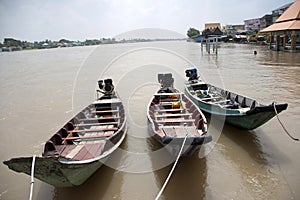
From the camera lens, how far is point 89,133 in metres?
6.31

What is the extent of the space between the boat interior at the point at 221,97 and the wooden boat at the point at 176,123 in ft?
3.24

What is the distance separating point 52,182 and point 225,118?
5.40 m

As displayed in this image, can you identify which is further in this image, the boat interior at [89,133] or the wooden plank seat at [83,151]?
the boat interior at [89,133]

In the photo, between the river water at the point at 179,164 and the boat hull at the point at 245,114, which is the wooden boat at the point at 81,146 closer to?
the river water at the point at 179,164

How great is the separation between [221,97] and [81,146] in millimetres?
5494

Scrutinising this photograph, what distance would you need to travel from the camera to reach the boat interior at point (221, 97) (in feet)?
23.9

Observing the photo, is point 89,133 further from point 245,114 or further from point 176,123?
point 245,114

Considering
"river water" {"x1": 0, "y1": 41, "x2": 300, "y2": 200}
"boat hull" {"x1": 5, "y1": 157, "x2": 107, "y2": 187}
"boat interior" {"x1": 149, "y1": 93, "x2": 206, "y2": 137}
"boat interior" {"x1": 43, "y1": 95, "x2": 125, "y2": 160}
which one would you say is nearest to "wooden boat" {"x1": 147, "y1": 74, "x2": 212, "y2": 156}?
"boat interior" {"x1": 149, "y1": 93, "x2": 206, "y2": 137}

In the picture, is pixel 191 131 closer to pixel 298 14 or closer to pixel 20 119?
pixel 20 119

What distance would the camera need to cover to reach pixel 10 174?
5688 mm

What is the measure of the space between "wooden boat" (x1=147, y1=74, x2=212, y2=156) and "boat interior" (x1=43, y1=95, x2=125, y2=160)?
1096 millimetres

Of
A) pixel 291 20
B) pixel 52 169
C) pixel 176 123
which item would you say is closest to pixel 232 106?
pixel 176 123

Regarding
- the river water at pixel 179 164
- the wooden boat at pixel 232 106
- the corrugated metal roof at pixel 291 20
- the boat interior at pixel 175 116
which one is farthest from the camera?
the corrugated metal roof at pixel 291 20

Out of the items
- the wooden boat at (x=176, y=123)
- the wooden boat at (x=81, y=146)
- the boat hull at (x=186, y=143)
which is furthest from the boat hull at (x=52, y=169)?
the wooden boat at (x=176, y=123)
